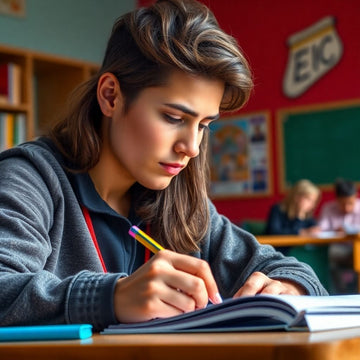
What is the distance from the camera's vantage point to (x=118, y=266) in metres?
1.35

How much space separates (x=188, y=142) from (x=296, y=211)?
222 inches

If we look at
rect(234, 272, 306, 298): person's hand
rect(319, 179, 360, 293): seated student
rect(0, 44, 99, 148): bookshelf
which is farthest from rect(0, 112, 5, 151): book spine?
rect(234, 272, 306, 298): person's hand

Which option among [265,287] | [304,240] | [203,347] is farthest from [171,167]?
[304,240]

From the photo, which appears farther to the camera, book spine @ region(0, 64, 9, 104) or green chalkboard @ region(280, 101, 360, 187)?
green chalkboard @ region(280, 101, 360, 187)

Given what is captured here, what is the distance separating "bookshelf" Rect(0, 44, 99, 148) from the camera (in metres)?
6.03

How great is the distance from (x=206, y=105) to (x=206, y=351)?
0.67 m

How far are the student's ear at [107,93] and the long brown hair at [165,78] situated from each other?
2cm

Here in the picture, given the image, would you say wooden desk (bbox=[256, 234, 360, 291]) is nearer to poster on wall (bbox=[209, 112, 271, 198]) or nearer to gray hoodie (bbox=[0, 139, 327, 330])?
poster on wall (bbox=[209, 112, 271, 198])

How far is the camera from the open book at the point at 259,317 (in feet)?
2.42

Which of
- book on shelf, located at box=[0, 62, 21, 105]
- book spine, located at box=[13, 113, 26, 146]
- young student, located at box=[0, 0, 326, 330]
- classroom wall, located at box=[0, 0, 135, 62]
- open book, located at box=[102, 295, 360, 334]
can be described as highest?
classroom wall, located at box=[0, 0, 135, 62]

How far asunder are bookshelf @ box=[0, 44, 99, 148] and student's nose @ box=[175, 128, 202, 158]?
4.86 meters

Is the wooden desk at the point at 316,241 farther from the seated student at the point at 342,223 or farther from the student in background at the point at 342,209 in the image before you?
the student in background at the point at 342,209

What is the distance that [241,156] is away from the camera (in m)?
7.43

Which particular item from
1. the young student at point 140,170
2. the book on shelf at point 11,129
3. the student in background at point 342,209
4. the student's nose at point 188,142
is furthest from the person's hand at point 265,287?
the student in background at point 342,209
